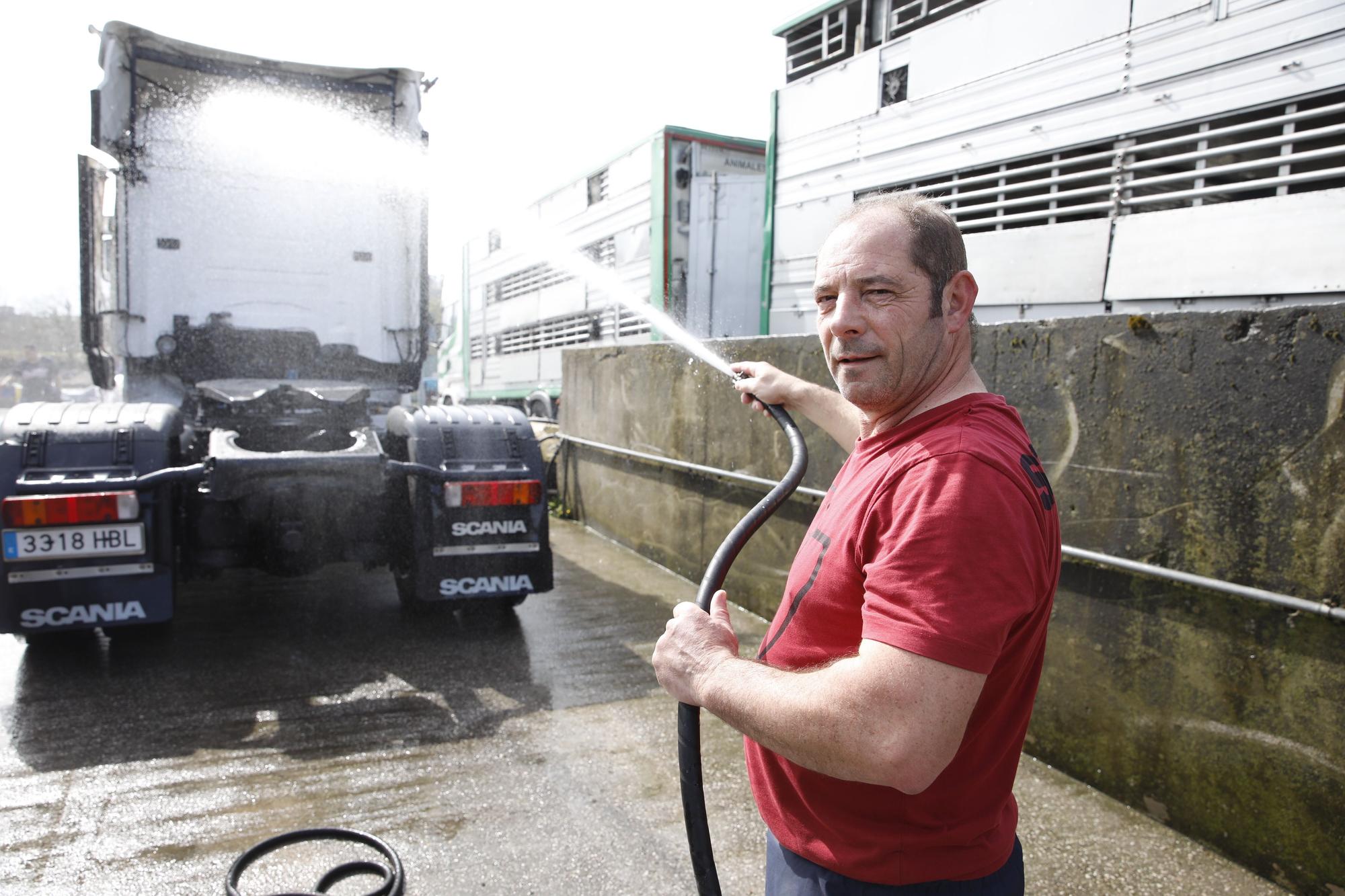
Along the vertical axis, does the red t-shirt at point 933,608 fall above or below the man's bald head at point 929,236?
below

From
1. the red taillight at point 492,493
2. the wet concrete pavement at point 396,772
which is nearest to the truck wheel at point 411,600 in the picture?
the wet concrete pavement at point 396,772

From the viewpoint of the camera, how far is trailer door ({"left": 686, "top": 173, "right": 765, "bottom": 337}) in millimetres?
10680

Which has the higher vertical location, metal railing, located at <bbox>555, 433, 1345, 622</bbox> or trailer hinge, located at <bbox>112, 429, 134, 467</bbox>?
trailer hinge, located at <bbox>112, 429, 134, 467</bbox>

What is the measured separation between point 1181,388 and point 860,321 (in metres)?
2.25

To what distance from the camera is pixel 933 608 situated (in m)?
1.21

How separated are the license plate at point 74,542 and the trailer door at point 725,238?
7245mm

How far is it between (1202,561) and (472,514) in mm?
3593

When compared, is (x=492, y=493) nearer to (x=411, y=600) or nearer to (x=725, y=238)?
(x=411, y=600)

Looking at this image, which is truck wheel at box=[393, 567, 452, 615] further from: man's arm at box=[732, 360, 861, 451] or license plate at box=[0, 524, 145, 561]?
man's arm at box=[732, 360, 861, 451]

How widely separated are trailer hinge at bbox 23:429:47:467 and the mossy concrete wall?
456 cm

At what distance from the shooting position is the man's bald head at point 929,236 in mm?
1503

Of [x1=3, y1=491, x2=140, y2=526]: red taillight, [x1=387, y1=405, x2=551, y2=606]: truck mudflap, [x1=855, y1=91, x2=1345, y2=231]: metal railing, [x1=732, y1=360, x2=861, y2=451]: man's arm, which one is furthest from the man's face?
[x1=3, y1=491, x2=140, y2=526]: red taillight

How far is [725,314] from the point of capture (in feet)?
36.0

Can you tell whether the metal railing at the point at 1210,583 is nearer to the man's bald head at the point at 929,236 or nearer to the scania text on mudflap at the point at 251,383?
the man's bald head at the point at 929,236
